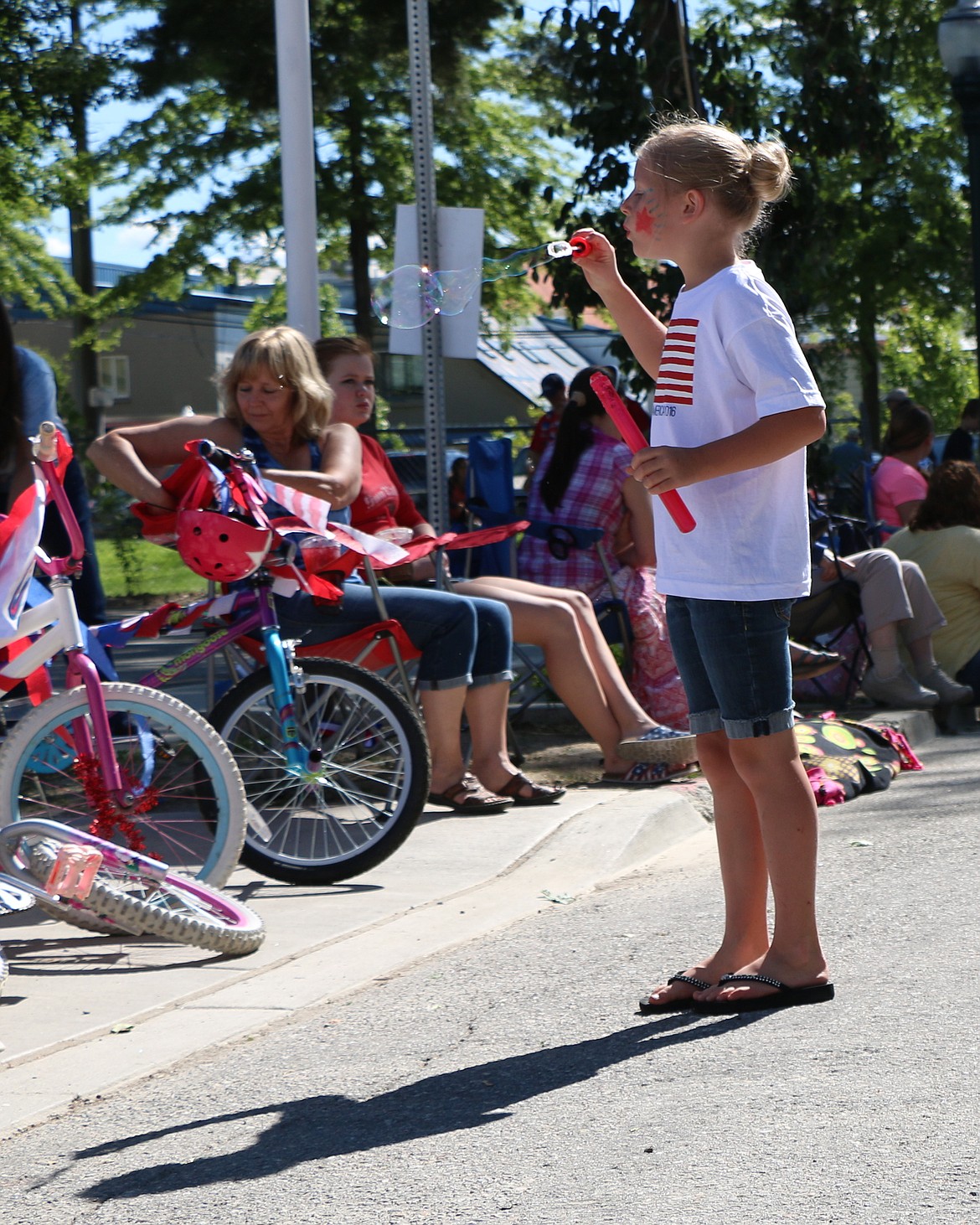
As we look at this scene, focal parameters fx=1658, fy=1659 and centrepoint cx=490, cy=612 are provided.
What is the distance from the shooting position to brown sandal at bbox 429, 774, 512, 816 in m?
5.84

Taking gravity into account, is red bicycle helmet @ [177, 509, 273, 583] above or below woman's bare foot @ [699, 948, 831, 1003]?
above

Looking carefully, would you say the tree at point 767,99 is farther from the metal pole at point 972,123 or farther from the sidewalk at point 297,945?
the sidewalk at point 297,945

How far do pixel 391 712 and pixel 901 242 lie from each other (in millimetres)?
17642

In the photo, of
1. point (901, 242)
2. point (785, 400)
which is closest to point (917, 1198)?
point (785, 400)

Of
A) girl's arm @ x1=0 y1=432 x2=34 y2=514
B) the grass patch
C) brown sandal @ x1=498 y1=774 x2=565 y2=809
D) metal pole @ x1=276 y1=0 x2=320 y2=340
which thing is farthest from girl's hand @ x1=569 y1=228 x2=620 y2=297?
the grass patch

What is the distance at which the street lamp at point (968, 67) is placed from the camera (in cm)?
947

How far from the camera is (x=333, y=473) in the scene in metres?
5.54

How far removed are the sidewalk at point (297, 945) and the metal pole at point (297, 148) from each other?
2.39 metres

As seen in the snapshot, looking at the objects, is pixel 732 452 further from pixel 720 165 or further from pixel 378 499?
pixel 378 499

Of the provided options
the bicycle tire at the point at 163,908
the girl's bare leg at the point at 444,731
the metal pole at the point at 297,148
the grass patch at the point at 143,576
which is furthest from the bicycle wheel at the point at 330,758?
the grass patch at the point at 143,576

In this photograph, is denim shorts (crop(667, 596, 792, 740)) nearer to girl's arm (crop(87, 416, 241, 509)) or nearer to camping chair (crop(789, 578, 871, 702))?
girl's arm (crop(87, 416, 241, 509))

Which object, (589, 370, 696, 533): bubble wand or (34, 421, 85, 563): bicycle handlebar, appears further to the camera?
(34, 421, 85, 563): bicycle handlebar

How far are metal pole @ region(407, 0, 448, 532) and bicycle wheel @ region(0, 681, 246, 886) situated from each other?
2316 millimetres

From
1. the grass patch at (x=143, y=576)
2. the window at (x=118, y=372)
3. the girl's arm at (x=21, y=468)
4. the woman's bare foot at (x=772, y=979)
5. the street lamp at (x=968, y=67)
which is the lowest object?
the woman's bare foot at (x=772, y=979)
